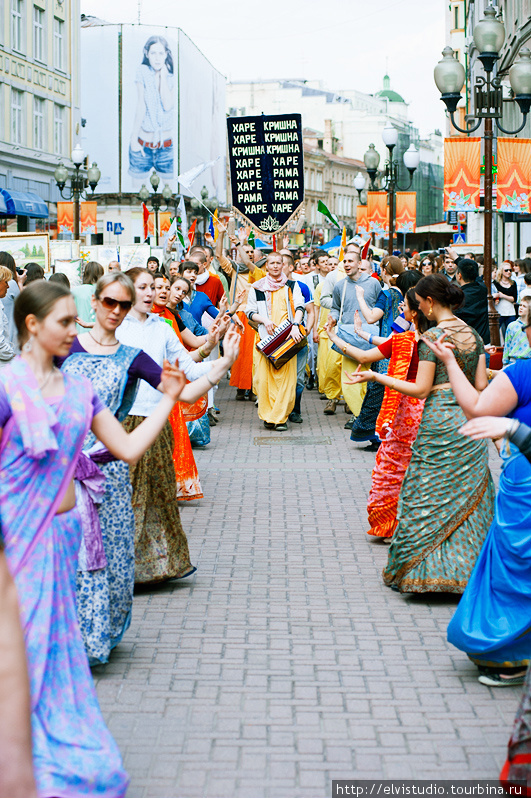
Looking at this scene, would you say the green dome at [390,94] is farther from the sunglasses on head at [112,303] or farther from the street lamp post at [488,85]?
the sunglasses on head at [112,303]

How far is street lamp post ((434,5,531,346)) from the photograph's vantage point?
1285 cm

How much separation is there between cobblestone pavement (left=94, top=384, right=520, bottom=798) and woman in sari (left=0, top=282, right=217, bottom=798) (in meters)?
0.52

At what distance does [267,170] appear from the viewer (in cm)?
1555

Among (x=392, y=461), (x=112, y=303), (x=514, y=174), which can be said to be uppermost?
(x=514, y=174)

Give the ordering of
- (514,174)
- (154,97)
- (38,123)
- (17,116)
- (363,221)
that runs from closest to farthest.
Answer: (514,174) → (363,221) → (17,116) → (38,123) → (154,97)

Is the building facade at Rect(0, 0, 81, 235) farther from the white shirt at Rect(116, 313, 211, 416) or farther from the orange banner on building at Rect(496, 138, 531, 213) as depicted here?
the white shirt at Rect(116, 313, 211, 416)

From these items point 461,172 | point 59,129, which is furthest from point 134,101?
point 461,172

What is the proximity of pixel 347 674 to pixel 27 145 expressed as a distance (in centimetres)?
3768

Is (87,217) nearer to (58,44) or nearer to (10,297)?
(58,44)

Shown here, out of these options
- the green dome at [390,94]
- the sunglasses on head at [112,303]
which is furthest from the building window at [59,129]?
the green dome at [390,94]

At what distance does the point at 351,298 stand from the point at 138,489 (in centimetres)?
660

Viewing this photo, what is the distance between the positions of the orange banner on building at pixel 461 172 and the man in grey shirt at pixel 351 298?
4.06 meters

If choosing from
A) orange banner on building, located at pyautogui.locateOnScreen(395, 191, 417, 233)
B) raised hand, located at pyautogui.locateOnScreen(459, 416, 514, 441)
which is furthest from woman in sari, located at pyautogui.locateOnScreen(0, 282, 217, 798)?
orange banner on building, located at pyautogui.locateOnScreen(395, 191, 417, 233)

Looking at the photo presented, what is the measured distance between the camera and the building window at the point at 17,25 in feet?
126
